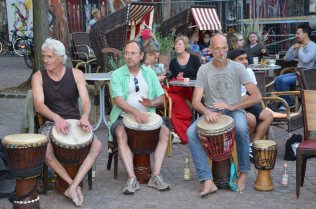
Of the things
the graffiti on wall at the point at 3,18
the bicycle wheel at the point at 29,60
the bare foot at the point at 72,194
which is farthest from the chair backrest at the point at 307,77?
the graffiti on wall at the point at 3,18

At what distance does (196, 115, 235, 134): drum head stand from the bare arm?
1254 millimetres

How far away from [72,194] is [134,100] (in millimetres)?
1278

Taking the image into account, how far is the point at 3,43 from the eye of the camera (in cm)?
1950

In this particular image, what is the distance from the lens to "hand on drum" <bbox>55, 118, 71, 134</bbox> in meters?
3.98

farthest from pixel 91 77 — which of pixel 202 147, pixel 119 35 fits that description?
pixel 119 35

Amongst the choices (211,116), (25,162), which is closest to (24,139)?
(25,162)

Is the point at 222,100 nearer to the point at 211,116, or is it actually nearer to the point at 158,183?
the point at 211,116

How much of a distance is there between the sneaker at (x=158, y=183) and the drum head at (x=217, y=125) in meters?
0.65

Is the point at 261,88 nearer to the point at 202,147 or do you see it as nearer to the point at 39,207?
the point at 202,147

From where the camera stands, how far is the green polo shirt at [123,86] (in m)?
4.67

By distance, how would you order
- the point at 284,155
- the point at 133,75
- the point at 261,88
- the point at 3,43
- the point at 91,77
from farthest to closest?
the point at 3,43
the point at 91,77
the point at 261,88
the point at 284,155
the point at 133,75

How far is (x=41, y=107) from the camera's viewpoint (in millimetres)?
4211

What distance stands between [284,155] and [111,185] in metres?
2.24

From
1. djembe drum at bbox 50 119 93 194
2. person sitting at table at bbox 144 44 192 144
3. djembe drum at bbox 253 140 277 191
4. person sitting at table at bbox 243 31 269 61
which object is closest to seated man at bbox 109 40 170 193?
djembe drum at bbox 50 119 93 194
